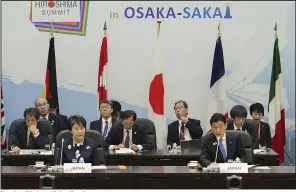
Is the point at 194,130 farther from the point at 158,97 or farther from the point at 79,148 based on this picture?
the point at 79,148

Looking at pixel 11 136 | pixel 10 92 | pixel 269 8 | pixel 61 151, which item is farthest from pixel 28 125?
pixel 269 8

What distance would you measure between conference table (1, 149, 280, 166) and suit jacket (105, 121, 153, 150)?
38cm

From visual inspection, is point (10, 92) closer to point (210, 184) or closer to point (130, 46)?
point (130, 46)

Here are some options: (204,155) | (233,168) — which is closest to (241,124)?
(204,155)

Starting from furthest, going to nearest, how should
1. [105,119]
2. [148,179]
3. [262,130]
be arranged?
[262,130]
[105,119]
[148,179]

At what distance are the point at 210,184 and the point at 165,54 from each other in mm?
4014

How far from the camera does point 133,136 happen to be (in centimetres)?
718

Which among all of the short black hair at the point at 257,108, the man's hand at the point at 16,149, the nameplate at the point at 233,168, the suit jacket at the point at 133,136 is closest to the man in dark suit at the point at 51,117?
the suit jacket at the point at 133,136

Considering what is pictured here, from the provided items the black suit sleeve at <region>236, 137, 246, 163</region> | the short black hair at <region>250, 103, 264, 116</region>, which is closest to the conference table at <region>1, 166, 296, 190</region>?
the black suit sleeve at <region>236, 137, 246, 163</region>

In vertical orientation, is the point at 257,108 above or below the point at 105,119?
above

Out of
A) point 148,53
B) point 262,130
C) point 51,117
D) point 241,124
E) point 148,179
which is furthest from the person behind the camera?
point 148,53

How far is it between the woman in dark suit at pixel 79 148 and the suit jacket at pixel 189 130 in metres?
→ 2.29

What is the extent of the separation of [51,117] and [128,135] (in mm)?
1396

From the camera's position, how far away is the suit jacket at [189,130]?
25.0ft
